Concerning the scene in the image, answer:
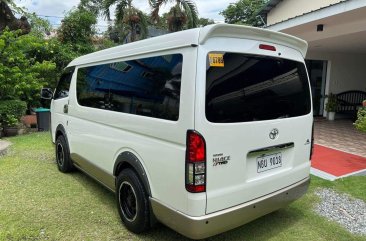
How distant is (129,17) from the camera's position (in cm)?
1390

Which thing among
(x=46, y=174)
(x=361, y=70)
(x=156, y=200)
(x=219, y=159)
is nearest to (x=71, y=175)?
(x=46, y=174)

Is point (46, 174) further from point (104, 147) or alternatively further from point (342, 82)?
point (342, 82)

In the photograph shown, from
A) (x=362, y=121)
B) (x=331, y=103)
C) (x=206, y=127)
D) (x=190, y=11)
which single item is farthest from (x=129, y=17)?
(x=206, y=127)

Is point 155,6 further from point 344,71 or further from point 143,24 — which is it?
point 344,71

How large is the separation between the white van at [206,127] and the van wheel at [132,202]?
0.01 meters

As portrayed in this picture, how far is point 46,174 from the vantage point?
18.6ft

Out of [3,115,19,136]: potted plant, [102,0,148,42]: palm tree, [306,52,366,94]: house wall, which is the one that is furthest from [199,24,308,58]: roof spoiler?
[102,0,148,42]: palm tree

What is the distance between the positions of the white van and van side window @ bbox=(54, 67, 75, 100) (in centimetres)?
168

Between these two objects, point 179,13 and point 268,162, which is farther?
point 179,13

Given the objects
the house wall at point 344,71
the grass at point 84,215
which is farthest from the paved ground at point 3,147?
the house wall at point 344,71

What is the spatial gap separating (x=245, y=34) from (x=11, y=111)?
337 inches

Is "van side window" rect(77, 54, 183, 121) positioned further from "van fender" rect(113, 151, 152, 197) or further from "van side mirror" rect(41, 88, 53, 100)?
"van side mirror" rect(41, 88, 53, 100)

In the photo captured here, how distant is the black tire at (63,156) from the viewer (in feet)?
18.0

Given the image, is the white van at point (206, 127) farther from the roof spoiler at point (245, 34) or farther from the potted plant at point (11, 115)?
the potted plant at point (11, 115)
